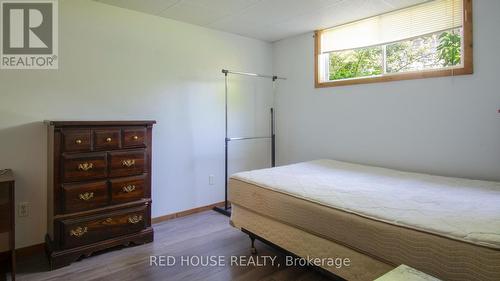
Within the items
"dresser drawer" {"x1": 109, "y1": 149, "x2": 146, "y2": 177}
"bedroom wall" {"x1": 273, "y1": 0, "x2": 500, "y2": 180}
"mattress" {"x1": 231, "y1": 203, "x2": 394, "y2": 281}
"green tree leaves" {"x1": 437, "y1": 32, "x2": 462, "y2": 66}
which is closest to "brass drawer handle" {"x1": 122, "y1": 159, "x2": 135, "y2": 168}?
"dresser drawer" {"x1": 109, "y1": 149, "x2": 146, "y2": 177}

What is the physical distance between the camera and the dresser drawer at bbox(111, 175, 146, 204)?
2.37 metres

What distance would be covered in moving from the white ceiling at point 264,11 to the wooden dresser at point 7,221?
1.74m

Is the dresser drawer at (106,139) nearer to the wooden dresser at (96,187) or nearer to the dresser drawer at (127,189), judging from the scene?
the wooden dresser at (96,187)

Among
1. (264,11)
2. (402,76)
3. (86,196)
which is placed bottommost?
(86,196)

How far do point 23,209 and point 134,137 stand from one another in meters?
1.06

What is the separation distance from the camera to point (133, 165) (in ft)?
8.07

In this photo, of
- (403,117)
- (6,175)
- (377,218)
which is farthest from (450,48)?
(6,175)

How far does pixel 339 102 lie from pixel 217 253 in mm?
2135

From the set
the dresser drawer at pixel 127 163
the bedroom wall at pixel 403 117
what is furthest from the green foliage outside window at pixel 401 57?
the dresser drawer at pixel 127 163

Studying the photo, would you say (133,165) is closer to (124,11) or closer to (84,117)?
(84,117)

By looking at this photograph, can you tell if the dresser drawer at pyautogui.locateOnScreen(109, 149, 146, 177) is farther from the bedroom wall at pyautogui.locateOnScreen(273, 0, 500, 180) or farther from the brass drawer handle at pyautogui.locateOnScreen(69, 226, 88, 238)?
the bedroom wall at pyautogui.locateOnScreen(273, 0, 500, 180)

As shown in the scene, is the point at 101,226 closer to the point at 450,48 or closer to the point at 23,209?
the point at 23,209

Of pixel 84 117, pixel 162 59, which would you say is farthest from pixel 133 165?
pixel 162 59

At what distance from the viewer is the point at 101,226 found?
2318 mm
